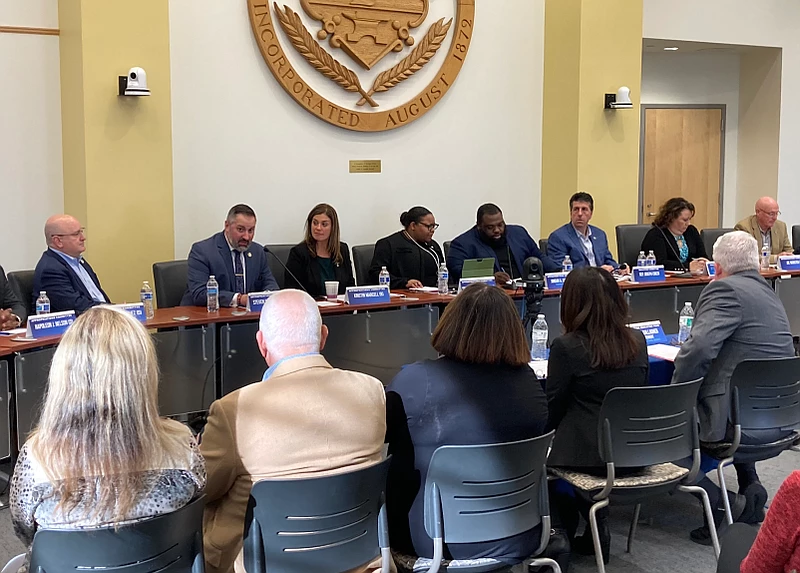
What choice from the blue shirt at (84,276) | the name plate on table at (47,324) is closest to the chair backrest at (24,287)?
the blue shirt at (84,276)

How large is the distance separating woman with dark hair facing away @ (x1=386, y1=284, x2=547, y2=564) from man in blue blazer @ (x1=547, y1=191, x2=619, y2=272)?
3858mm

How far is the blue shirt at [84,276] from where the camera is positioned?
182 inches

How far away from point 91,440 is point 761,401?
8.08 ft

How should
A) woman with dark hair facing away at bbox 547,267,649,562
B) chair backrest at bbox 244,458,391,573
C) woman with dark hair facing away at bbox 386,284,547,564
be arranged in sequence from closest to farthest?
chair backrest at bbox 244,458,391,573 → woman with dark hair facing away at bbox 386,284,547,564 → woman with dark hair facing away at bbox 547,267,649,562

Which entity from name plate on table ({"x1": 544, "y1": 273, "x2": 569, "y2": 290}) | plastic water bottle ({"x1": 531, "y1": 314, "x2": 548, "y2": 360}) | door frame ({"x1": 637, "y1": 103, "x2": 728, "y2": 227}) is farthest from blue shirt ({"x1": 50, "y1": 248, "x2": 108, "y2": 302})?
door frame ({"x1": 637, "y1": 103, "x2": 728, "y2": 227})

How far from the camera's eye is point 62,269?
15.0 ft

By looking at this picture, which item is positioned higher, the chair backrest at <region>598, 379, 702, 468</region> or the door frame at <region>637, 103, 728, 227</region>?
the door frame at <region>637, 103, 728, 227</region>

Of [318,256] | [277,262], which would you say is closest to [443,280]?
[318,256]

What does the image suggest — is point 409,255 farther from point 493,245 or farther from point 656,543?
point 656,543

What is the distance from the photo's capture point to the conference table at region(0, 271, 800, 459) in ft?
12.8

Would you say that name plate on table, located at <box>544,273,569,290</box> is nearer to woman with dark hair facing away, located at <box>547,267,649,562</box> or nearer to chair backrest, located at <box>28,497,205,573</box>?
woman with dark hair facing away, located at <box>547,267,649,562</box>

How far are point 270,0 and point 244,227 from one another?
1.99 meters

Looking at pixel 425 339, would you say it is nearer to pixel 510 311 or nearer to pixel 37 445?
pixel 510 311

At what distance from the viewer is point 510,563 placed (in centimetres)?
244
